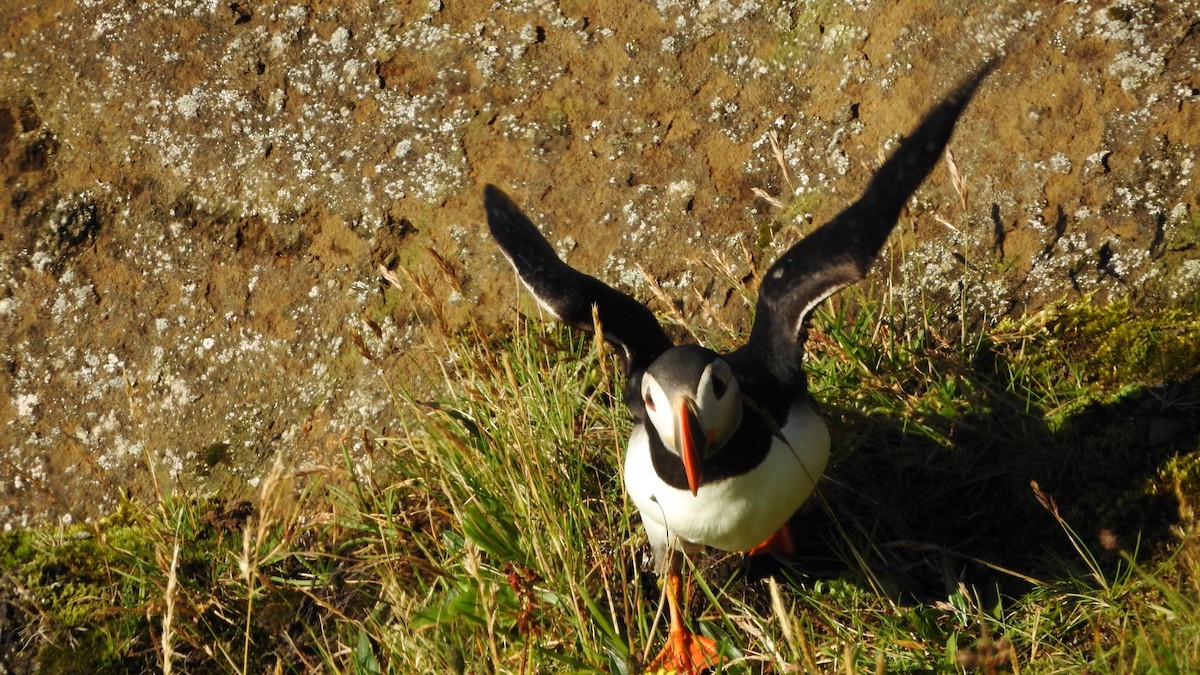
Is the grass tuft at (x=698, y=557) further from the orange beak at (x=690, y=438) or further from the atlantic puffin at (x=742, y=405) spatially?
the orange beak at (x=690, y=438)

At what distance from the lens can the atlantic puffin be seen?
2969 mm

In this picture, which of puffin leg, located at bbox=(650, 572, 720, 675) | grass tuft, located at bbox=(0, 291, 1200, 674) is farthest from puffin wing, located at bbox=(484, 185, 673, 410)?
puffin leg, located at bbox=(650, 572, 720, 675)

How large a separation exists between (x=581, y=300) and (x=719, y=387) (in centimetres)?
58

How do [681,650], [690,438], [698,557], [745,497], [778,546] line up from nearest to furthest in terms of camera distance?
[690,438] → [745,497] → [681,650] → [778,546] → [698,557]

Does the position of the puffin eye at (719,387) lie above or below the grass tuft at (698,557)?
above

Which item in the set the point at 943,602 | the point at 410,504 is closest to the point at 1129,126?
the point at 943,602

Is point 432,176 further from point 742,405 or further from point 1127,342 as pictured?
point 1127,342

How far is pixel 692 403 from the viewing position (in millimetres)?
2928

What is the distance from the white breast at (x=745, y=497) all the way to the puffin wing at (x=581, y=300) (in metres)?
0.30

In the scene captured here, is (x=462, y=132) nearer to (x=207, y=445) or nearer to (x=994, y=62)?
(x=207, y=445)

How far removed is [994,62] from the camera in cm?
305

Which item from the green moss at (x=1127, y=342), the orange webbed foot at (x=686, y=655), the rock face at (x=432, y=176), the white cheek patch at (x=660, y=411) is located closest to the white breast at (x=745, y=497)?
the white cheek patch at (x=660, y=411)

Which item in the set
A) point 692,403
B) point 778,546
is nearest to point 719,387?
point 692,403

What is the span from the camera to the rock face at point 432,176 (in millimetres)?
4027
